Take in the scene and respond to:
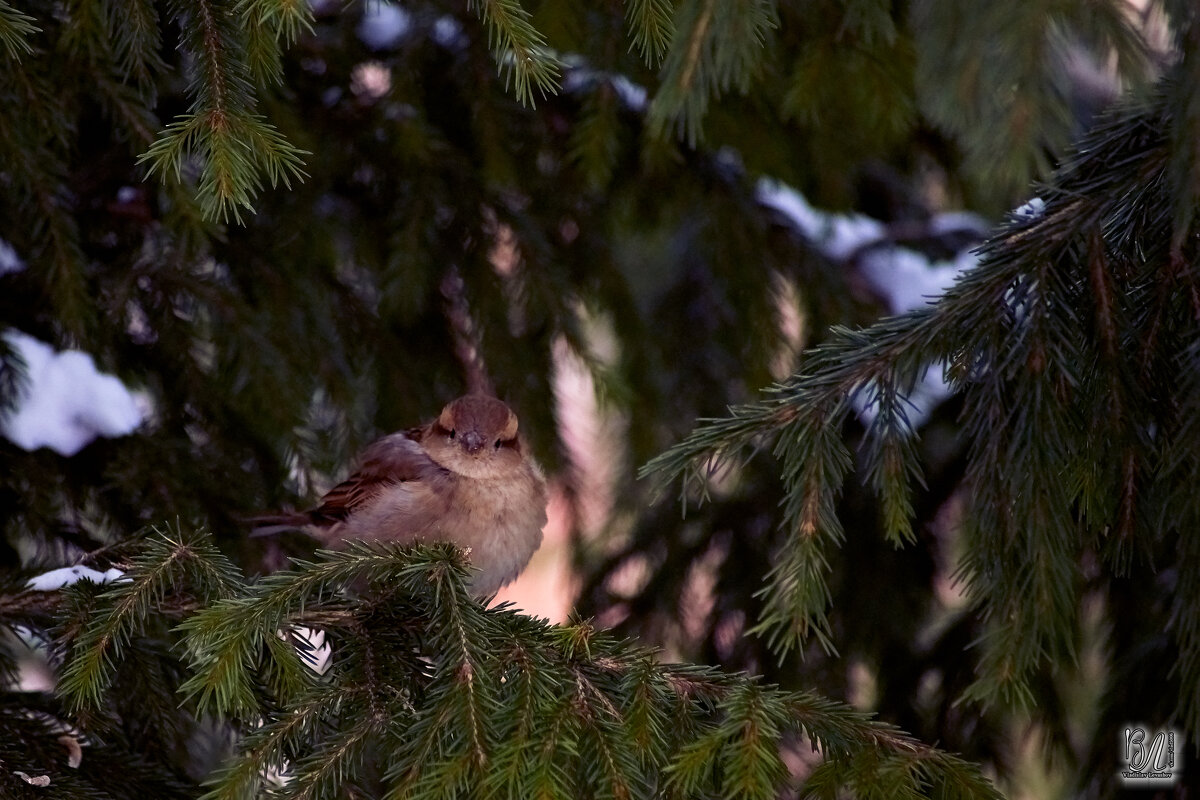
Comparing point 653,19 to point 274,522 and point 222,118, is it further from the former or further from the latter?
point 274,522

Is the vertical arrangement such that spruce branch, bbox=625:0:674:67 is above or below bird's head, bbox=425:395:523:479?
above

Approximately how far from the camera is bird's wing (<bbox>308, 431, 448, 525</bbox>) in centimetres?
277

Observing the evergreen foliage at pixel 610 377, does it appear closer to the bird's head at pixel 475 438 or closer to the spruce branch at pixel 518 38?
the spruce branch at pixel 518 38

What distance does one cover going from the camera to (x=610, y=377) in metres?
2.88

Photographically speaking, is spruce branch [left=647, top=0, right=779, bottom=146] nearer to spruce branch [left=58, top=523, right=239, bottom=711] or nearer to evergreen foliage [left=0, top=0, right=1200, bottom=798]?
evergreen foliage [left=0, top=0, right=1200, bottom=798]

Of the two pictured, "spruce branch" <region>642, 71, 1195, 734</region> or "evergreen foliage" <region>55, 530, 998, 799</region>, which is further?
"spruce branch" <region>642, 71, 1195, 734</region>

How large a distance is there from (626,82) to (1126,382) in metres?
1.60

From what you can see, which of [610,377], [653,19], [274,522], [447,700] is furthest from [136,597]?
[610,377]

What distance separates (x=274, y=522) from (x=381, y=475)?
1.18 ft

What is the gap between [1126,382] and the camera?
1.62 metres

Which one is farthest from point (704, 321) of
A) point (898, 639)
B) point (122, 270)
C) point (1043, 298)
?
point (1043, 298)

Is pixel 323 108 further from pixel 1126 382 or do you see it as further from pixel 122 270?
pixel 1126 382

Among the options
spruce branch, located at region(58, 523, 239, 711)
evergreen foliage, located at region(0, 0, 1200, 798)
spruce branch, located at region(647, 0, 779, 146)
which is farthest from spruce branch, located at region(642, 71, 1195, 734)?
spruce branch, located at region(58, 523, 239, 711)

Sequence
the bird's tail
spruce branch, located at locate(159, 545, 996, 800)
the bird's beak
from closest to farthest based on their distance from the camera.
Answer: spruce branch, located at locate(159, 545, 996, 800) < the bird's tail < the bird's beak
